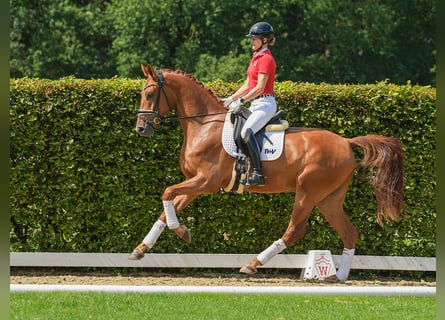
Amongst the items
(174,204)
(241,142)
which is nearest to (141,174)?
(174,204)

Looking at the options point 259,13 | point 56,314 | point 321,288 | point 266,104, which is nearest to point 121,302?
point 56,314

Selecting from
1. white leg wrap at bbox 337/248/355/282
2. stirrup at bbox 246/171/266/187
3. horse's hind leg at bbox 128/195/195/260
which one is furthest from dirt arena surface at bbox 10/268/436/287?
stirrup at bbox 246/171/266/187

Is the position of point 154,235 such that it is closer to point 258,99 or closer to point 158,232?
point 158,232

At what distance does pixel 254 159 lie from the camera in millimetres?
8305

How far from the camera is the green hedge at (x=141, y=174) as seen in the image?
9.54m

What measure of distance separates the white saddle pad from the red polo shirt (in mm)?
501

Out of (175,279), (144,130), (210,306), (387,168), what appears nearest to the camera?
(210,306)

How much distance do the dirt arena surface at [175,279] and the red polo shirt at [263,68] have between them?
8.30 ft

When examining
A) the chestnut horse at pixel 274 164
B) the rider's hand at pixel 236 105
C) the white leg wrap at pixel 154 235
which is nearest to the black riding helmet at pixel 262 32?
the rider's hand at pixel 236 105

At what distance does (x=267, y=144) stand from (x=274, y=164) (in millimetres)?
241

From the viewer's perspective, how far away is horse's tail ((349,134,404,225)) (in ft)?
28.7

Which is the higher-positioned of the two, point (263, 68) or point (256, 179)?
point (263, 68)

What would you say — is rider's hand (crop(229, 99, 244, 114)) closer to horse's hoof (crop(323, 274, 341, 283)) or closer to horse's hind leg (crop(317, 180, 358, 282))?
horse's hind leg (crop(317, 180, 358, 282))

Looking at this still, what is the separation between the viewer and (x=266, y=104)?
838cm
